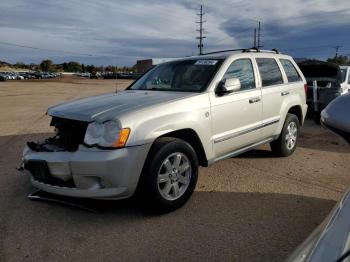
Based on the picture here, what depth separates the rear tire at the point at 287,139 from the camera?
239 inches

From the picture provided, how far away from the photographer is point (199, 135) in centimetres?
427

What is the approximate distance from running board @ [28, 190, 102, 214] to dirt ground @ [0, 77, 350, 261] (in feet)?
0.25

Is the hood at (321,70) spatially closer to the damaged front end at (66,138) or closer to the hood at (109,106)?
the hood at (109,106)

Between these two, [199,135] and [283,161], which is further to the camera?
[283,161]

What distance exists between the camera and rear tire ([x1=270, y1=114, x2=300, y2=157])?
6070 millimetres

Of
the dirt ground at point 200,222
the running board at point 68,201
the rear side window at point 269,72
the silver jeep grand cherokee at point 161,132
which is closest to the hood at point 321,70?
the rear side window at point 269,72

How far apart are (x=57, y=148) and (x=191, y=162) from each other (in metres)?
1.48

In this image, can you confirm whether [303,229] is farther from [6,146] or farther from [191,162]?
[6,146]

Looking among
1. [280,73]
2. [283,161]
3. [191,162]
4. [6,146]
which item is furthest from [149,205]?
[6,146]

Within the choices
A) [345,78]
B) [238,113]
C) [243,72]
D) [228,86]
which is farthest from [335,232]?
[345,78]

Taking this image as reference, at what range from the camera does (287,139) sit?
245 inches

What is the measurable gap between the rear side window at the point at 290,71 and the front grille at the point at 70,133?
3763mm

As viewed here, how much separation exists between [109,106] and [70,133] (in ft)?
1.72

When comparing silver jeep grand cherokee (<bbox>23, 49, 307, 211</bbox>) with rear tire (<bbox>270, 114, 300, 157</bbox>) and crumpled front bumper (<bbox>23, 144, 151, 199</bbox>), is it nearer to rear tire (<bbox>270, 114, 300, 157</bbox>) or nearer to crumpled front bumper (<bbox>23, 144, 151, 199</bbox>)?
crumpled front bumper (<bbox>23, 144, 151, 199</bbox>)
